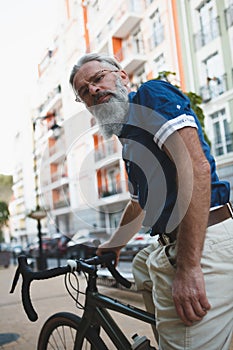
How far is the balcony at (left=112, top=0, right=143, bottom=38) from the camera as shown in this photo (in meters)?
9.05

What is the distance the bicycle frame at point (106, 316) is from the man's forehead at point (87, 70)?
1.79 feet

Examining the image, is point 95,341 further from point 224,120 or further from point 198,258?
point 224,120

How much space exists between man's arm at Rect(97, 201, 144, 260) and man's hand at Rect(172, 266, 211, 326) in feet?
1.42

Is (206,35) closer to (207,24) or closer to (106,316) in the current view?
(207,24)

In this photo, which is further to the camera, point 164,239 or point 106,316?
point 106,316

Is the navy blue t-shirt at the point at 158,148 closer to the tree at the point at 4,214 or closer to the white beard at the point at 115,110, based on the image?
the white beard at the point at 115,110

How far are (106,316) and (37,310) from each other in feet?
6.98

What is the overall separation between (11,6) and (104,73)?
286 cm

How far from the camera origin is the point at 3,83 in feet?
10.6

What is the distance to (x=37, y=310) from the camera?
3023 mm

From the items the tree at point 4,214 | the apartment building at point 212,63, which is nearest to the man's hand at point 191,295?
the apartment building at point 212,63

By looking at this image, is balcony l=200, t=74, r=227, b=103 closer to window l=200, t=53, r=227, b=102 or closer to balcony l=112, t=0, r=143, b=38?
window l=200, t=53, r=227, b=102

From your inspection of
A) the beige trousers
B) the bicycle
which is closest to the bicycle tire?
the bicycle

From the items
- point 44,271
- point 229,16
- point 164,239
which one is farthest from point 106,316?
point 229,16
